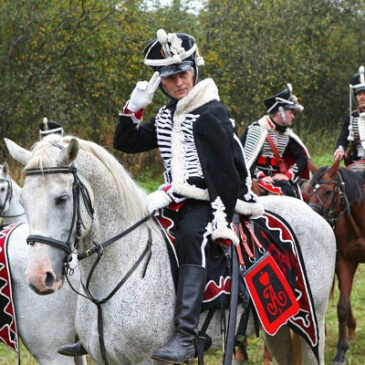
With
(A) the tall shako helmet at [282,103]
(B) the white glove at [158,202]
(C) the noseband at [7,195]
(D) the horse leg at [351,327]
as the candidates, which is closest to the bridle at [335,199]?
(D) the horse leg at [351,327]

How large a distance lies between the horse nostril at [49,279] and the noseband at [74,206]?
0.13 metres

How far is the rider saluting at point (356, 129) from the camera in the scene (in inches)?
319

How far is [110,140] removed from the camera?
58.3 ft

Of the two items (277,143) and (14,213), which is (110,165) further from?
(277,143)

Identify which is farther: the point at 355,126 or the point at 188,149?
the point at 355,126

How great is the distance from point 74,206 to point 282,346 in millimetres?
2289

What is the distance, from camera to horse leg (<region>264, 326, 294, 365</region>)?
5047 mm

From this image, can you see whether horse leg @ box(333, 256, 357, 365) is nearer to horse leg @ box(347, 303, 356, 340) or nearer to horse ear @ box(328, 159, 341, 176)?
horse leg @ box(347, 303, 356, 340)

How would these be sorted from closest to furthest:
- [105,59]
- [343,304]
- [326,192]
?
[343,304] → [326,192] → [105,59]

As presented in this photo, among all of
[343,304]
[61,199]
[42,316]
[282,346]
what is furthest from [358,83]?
[61,199]

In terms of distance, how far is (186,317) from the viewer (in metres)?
3.71

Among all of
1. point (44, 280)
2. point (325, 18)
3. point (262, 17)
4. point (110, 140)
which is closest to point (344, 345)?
point (44, 280)

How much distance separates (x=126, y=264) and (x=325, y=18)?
1012 inches

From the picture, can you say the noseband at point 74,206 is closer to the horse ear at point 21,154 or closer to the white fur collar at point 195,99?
the horse ear at point 21,154
